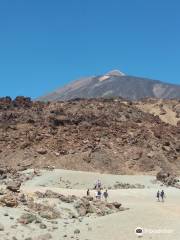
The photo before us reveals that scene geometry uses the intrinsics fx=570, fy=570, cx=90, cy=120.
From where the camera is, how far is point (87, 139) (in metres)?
58.2

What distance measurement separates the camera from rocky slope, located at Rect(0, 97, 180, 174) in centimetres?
5466

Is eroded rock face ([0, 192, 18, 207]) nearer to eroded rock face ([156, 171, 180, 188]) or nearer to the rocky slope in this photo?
eroded rock face ([156, 171, 180, 188])

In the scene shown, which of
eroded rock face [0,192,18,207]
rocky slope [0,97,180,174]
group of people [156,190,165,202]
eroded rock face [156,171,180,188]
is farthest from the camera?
rocky slope [0,97,180,174]

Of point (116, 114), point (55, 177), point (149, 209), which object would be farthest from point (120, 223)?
point (116, 114)

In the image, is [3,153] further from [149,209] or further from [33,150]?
[149,209]

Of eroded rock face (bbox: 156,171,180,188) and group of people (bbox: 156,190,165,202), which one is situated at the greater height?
eroded rock face (bbox: 156,171,180,188)

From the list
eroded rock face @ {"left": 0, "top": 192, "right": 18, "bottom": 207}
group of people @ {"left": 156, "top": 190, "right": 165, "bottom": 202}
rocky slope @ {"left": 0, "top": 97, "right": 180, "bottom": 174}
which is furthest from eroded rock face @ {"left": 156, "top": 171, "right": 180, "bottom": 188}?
eroded rock face @ {"left": 0, "top": 192, "right": 18, "bottom": 207}

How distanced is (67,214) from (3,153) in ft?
103

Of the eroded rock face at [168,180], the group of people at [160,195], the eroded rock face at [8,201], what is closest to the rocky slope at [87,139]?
the eroded rock face at [168,180]

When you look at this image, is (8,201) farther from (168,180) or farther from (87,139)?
(87,139)

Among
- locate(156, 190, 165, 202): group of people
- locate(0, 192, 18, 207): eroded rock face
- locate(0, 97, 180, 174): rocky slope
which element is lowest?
locate(0, 192, 18, 207): eroded rock face

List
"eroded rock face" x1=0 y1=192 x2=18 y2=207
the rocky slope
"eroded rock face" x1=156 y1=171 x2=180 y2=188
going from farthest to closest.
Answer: the rocky slope, "eroded rock face" x1=156 y1=171 x2=180 y2=188, "eroded rock face" x1=0 y1=192 x2=18 y2=207

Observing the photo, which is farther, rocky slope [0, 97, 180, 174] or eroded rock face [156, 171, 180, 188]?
rocky slope [0, 97, 180, 174]

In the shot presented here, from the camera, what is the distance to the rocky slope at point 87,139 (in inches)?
2152
